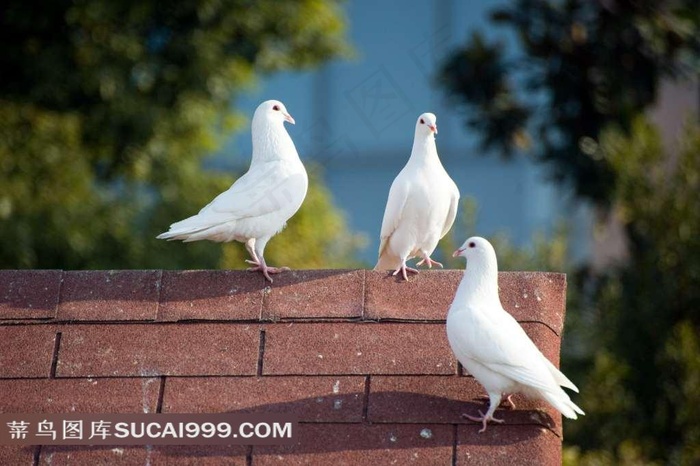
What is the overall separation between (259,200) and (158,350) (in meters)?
1.41

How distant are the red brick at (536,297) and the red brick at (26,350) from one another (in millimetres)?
1931

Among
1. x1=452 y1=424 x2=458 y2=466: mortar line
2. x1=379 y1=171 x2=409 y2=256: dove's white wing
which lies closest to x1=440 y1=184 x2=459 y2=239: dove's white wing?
x1=379 y1=171 x2=409 y2=256: dove's white wing

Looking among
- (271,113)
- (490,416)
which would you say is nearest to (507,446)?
(490,416)

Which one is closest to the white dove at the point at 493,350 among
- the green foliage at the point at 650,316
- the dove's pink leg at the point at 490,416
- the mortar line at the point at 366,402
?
the dove's pink leg at the point at 490,416

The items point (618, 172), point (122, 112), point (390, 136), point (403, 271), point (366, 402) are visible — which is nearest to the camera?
point (366, 402)

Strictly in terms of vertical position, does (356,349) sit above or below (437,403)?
above

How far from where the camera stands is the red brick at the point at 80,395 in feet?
17.8

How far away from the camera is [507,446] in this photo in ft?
16.9

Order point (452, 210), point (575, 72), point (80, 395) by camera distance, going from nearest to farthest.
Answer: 1. point (80, 395)
2. point (452, 210)
3. point (575, 72)

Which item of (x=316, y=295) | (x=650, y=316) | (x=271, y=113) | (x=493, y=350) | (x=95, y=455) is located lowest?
(x=95, y=455)

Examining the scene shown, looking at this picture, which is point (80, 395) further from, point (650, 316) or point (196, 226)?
point (650, 316)

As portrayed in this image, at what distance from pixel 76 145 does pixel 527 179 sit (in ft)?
51.3

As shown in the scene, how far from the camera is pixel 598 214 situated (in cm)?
1368

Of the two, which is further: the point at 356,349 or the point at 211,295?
the point at 211,295
